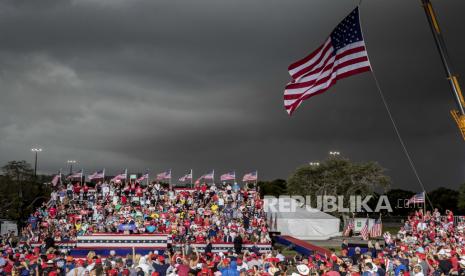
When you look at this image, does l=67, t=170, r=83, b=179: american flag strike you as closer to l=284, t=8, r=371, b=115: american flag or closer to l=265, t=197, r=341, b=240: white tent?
l=265, t=197, r=341, b=240: white tent

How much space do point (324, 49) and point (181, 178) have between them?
33598 millimetres

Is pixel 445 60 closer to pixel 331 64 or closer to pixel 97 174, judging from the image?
pixel 331 64

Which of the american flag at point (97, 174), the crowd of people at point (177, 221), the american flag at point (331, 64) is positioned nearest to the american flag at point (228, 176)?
the crowd of people at point (177, 221)

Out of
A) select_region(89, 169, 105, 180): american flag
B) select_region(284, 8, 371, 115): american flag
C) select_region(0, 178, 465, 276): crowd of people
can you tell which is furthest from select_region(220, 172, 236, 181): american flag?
select_region(284, 8, 371, 115): american flag

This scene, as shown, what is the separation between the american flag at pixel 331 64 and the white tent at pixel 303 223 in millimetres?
27317

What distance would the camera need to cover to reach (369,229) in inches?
1448

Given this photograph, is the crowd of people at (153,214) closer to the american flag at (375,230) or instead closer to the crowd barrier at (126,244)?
the crowd barrier at (126,244)

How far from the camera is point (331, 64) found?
14430 mm

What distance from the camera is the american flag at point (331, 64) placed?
1340 cm

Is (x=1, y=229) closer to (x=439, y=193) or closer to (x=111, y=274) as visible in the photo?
(x=111, y=274)

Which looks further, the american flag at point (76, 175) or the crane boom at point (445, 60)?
the american flag at point (76, 175)

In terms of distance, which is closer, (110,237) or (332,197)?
(110,237)

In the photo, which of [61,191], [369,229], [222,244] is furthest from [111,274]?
[61,191]

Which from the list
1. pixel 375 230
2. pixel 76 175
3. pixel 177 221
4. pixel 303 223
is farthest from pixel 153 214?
pixel 375 230
